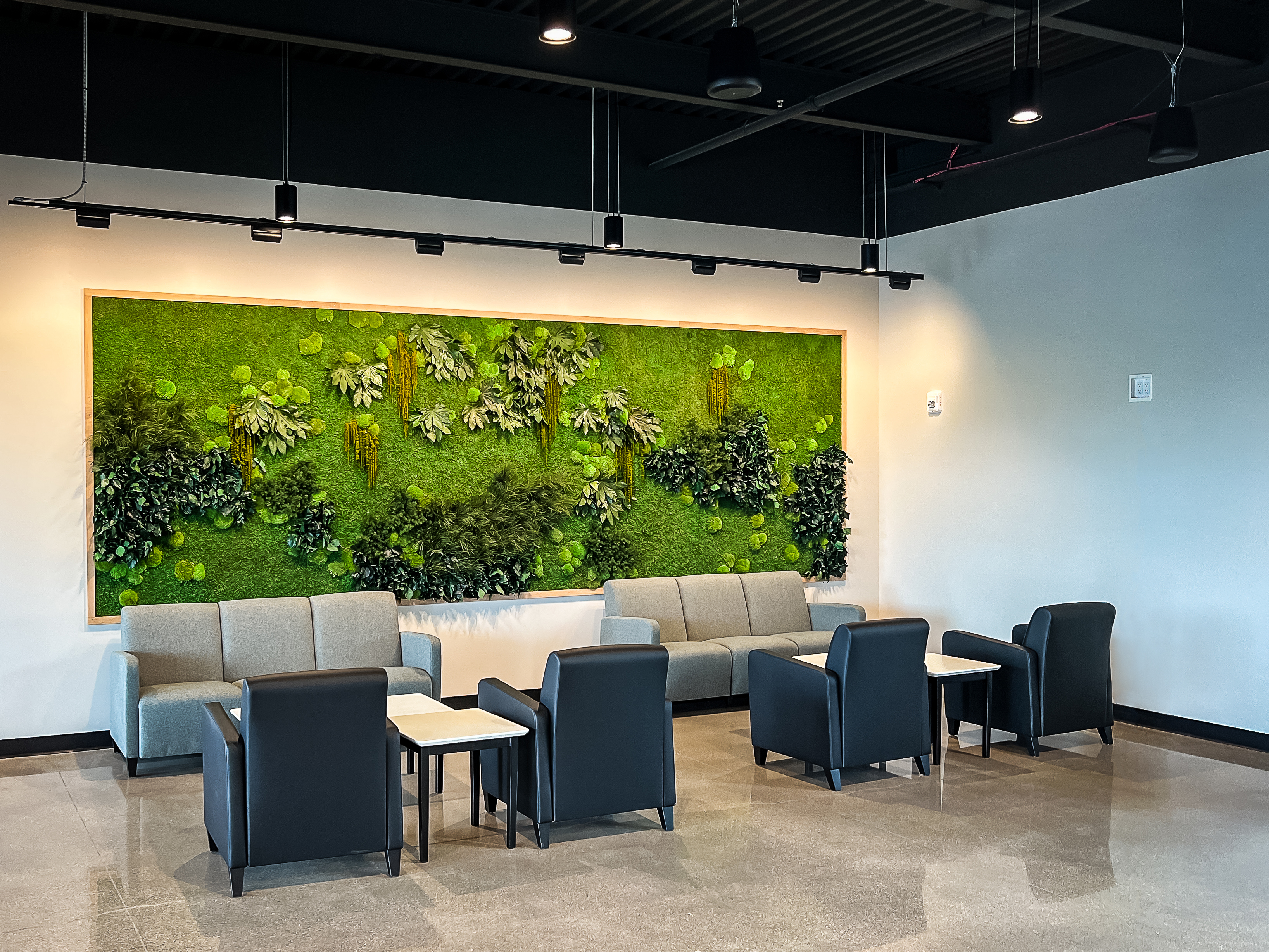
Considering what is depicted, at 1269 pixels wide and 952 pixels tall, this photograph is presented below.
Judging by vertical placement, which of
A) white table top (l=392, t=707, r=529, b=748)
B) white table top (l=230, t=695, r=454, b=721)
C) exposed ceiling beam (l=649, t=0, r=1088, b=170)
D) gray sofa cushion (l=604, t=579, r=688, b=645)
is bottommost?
white table top (l=230, t=695, r=454, b=721)

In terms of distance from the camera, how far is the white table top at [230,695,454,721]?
5.68 meters

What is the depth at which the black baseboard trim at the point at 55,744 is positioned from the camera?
7.03 metres

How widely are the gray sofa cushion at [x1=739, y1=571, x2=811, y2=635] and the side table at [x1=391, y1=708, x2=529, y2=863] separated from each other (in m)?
3.64

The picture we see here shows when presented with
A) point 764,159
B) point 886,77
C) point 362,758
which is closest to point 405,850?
point 362,758

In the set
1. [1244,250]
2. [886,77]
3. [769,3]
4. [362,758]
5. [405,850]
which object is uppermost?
[769,3]

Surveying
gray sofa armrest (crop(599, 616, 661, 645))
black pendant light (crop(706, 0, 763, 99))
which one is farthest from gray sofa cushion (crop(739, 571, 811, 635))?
black pendant light (crop(706, 0, 763, 99))

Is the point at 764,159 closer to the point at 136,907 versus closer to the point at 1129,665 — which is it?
the point at 1129,665

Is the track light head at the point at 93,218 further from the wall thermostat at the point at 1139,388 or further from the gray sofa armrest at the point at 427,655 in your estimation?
the wall thermostat at the point at 1139,388

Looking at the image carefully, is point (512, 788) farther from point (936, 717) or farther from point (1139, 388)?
point (1139, 388)

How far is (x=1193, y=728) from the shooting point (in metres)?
7.44

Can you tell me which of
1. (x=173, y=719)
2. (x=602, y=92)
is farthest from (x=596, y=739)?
(x=602, y=92)

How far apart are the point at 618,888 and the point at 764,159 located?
6594 mm

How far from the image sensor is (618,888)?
473 cm

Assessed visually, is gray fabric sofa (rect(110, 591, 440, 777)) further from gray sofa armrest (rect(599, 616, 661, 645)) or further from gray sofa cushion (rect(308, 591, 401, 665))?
gray sofa armrest (rect(599, 616, 661, 645))
